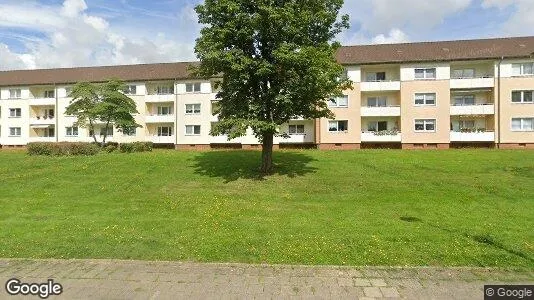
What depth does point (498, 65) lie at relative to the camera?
100ft

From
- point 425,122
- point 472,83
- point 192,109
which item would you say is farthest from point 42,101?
point 472,83

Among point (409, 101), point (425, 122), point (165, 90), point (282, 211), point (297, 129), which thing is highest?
point (165, 90)

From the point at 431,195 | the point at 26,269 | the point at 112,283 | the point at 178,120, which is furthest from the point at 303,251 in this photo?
the point at 178,120

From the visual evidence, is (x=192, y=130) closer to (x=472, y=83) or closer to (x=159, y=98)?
(x=159, y=98)

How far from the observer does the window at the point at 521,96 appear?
3045cm

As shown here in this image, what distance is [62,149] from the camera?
26.4 meters

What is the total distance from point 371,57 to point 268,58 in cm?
2188

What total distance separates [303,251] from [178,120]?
33624 millimetres

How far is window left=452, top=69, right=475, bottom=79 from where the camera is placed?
32.0m

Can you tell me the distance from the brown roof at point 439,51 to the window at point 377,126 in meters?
5.90

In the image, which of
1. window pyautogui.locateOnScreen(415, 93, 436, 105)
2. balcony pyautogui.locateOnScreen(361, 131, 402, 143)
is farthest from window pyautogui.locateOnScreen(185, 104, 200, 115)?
window pyautogui.locateOnScreen(415, 93, 436, 105)

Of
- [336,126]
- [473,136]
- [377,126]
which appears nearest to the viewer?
[473,136]

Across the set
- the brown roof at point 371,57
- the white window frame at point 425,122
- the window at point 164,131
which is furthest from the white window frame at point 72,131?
the white window frame at point 425,122

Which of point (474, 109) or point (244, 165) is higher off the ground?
point (474, 109)
